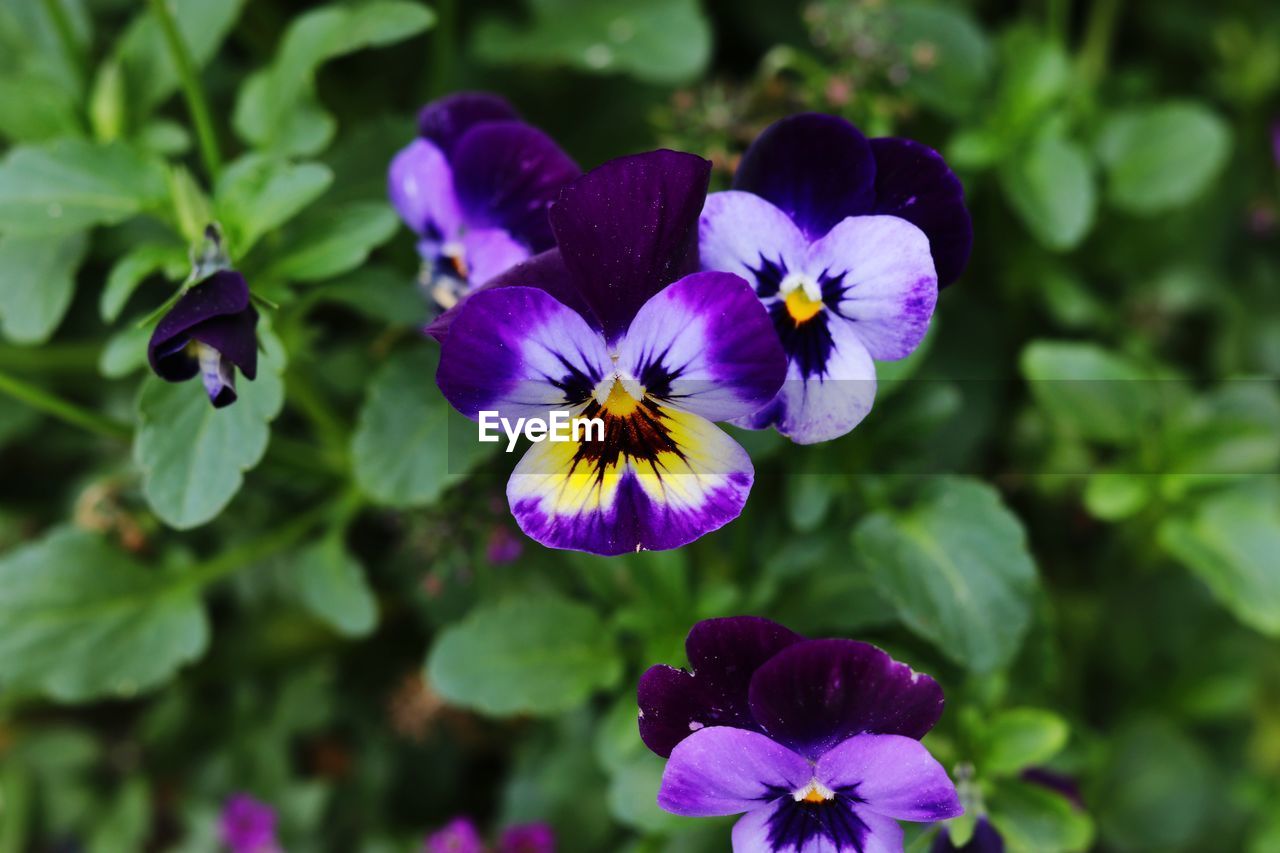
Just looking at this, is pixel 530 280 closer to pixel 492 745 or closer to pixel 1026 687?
pixel 1026 687

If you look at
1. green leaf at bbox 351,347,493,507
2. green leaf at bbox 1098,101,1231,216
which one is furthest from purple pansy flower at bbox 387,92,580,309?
green leaf at bbox 1098,101,1231,216

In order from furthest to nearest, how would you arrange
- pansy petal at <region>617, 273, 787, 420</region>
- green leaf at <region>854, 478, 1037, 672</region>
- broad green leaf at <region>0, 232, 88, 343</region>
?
1. broad green leaf at <region>0, 232, 88, 343</region>
2. green leaf at <region>854, 478, 1037, 672</region>
3. pansy petal at <region>617, 273, 787, 420</region>

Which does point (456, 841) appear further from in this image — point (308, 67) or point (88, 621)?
point (308, 67)

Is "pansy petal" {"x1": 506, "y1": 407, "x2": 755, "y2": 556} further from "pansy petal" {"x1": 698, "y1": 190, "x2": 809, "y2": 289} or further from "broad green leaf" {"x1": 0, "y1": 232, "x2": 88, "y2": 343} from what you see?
"broad green leaf" {"x1": 0, "y1": 232, "x2": 88, "y2": 343}

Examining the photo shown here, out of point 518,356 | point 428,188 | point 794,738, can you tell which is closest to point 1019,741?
point 794,738

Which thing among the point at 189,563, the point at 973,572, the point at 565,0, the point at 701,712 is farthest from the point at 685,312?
the point at 565,0

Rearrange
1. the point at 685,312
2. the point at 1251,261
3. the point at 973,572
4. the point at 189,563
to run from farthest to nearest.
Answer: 1. the point at 1251,261
2. the point at 189,563
3. the point at 973,572
4. the point at 685,312

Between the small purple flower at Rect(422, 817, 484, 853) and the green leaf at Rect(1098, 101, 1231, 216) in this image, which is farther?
the green leaf at Rect(1098, 101, 1231, 216)

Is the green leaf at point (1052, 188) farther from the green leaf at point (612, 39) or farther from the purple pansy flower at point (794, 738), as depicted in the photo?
the purple pansy flower at point (794, 738)
